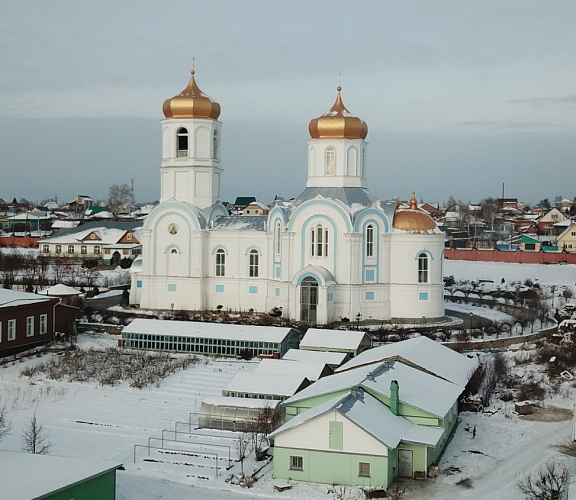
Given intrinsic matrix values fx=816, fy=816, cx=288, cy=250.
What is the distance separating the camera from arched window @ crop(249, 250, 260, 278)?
33.7 m

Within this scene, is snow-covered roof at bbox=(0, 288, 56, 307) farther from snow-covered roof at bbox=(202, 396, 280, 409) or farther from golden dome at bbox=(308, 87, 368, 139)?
golden dome at bbox=(308, 87, 368, 139)

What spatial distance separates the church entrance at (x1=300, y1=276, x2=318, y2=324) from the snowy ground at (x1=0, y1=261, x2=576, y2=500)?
571cm

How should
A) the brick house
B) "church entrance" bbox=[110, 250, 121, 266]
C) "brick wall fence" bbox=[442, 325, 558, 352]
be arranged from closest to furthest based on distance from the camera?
the brick house < "brick wall fence" bbox=[442, 325, 558, 352] < "church entrance" bbox=[110, 250, 121, 266]

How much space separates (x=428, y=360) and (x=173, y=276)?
1509 cm

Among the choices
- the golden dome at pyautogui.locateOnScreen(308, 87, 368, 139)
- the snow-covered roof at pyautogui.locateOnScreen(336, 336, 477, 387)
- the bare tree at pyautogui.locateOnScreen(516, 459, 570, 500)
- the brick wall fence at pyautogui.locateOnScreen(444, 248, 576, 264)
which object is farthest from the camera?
the brick wall fence at pyautogui.locateOnScreen(444, 248, 576, 264)

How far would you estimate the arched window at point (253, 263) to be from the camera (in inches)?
1325

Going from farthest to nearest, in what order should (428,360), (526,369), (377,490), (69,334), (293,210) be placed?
1. (293,210)
2. (69,334)
3. (526,369)
4. (428,360)
5. (377,490)

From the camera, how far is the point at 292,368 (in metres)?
22.1

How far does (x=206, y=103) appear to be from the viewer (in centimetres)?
3400

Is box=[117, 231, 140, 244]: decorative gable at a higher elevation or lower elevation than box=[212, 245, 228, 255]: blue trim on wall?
higher

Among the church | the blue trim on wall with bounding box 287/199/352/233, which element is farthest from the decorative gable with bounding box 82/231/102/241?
the blue trim on wall with bounding box 287/199/352/233

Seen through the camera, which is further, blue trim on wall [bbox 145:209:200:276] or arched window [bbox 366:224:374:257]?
blue trim on wall [bbox 145:209:200:276]

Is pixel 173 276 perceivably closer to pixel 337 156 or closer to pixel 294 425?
pixel 337 156

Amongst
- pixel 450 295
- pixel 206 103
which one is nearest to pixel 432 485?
pixel 206 103
